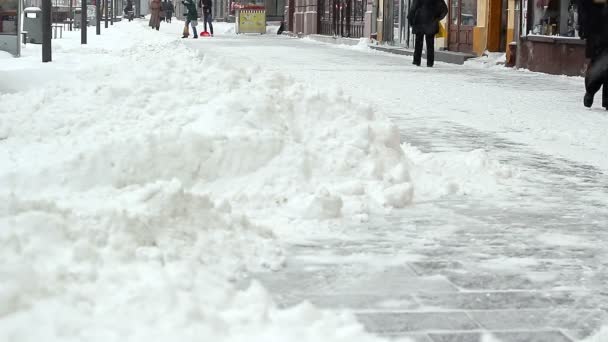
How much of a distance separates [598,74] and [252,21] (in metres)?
42.3

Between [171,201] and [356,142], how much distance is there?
1.97 meters

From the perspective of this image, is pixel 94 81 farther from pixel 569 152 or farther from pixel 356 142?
pixel 569 152

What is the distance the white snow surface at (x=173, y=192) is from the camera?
320 centimetres

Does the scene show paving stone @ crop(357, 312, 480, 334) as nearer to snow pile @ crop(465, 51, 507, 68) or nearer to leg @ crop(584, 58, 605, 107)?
leg @ crop(584, 58, 605, 107)

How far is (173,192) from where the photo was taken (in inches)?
184

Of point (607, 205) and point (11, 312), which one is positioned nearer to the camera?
point (11, 312)

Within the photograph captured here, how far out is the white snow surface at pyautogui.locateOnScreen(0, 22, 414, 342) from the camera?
3.20 metres

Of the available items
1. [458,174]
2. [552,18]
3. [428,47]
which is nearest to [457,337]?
[458,174]

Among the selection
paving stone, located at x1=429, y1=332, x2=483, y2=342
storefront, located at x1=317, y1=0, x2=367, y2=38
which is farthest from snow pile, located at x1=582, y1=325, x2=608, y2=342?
storefront, located at x1=317, y1=0, x2=367, y2=38

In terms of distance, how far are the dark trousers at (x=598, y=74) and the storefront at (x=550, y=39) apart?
6.61 m

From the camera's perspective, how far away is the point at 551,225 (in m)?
5.46

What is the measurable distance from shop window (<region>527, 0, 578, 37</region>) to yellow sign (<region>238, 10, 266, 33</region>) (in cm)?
3232

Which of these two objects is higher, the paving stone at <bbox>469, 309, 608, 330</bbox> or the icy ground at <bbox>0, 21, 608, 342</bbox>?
the icy ground at <bbox>0, 21, 608, 342</bbox>

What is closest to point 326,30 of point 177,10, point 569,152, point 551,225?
point 569,152
